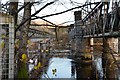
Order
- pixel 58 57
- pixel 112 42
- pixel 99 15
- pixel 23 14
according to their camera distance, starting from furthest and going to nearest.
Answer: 1. pixel 58 57
2. pixel 112 42
3. pixel 99 15
4. pixel 23 14

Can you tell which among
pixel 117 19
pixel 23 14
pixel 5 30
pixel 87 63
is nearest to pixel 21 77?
pixel 23 14

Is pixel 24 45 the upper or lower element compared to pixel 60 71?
upper

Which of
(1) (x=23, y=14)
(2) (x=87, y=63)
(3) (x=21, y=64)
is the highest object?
(1) (x=23, y=14)

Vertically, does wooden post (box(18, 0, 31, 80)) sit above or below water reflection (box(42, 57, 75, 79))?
above

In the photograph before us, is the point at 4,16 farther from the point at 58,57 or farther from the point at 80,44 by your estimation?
the point at 58,57

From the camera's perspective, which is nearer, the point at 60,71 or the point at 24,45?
the point at 24,45

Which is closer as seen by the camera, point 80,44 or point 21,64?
point 21,64

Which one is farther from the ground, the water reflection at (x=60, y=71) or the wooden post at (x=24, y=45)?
the wooden post at (x=24, y=45)

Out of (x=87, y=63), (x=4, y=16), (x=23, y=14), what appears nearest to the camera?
(x=4, y=16)

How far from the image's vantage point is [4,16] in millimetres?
3371

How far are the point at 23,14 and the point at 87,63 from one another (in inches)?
736

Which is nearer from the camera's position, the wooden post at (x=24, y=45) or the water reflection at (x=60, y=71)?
the wooden post at (x=24, y=45)

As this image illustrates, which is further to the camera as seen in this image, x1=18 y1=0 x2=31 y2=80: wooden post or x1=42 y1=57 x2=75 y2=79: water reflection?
x1=42 y1=57 x2=75 y2=79: water reflection

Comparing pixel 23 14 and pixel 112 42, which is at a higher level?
pixel 23 14
